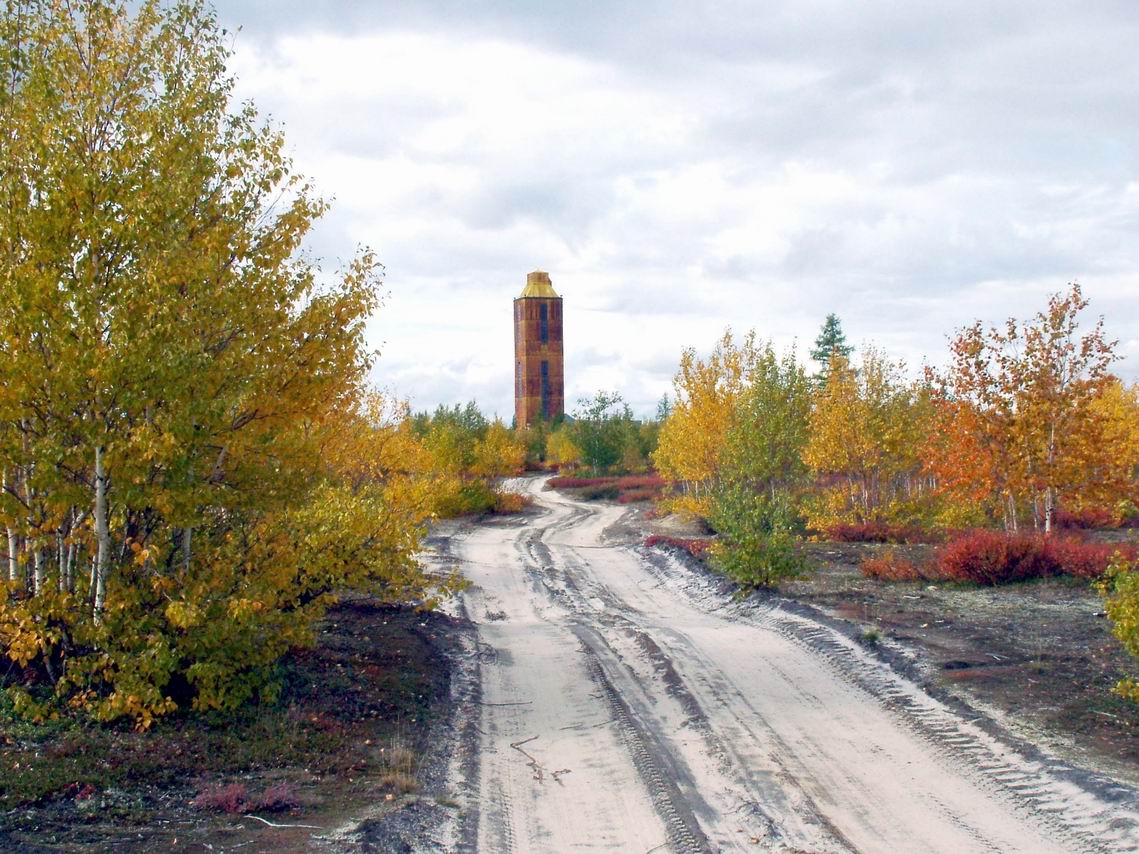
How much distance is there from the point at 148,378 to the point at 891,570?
14.4 meters

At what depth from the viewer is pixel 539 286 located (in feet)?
270

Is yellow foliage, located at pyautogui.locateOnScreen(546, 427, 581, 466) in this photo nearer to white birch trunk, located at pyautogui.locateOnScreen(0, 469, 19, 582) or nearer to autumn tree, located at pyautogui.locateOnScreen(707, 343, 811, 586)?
autumn tree, located at pyautogui.locateOnScreen(707, 343, 811, 586)

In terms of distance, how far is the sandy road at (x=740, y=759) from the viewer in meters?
6.37

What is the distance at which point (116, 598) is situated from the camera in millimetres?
8148

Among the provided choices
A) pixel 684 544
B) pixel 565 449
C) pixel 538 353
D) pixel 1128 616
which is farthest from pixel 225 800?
pixel 538 353

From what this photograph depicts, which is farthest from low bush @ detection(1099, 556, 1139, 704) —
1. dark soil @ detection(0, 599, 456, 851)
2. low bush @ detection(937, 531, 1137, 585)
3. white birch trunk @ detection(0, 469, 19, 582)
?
white birch trunk @ detection(0, 469, 19, 582)

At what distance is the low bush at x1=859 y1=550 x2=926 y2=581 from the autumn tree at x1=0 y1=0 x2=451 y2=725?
11532 millimetres

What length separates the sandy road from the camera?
6371 mm

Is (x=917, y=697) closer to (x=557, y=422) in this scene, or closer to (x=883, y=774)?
(x=883, y=774)

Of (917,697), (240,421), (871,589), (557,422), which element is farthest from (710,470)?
(557,422)

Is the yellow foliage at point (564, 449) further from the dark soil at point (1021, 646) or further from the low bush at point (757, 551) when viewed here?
the dark soil at point (1021, 646)

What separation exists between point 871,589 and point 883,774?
1001 cm

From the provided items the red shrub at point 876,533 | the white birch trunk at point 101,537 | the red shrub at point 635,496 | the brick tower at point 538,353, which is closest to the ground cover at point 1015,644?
the red shrub at point 876,533

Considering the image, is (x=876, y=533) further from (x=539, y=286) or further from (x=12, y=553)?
(x=539, y=286)
